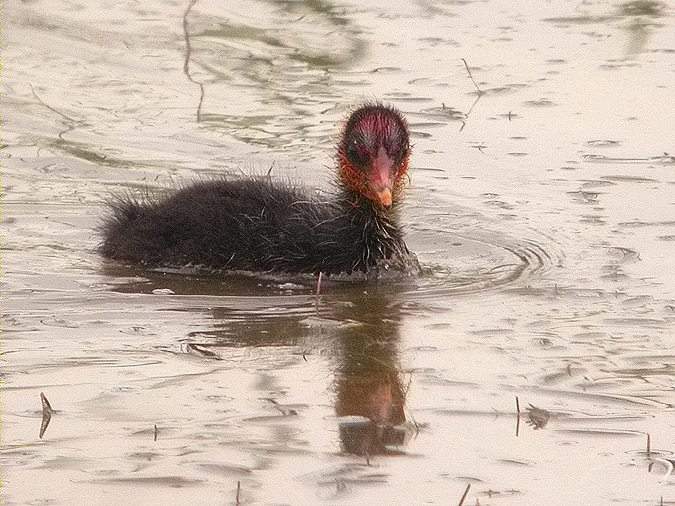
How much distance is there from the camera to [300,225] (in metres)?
8.05

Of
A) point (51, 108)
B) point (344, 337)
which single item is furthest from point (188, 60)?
point (344, 337)

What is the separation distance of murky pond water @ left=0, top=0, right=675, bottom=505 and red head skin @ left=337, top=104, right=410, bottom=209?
501mm

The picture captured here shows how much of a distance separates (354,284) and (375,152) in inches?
25.5

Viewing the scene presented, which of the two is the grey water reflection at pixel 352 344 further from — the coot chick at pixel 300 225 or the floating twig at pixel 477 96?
the floating twig at pixel 477 96

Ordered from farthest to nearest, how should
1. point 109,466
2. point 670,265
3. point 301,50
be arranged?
point 301,50
point 670,265
point 109,466

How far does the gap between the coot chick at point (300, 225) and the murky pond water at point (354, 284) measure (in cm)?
17

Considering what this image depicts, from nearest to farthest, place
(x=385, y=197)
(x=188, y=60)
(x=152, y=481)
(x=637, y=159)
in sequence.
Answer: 1. (x=152, y=481)
2. (x=385, y=197)
3. (x=637, y=159)
4. (x=188, y=60)

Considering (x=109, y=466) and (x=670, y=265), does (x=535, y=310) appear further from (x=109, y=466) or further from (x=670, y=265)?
(x=109, y=466)

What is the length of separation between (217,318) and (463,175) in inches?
115

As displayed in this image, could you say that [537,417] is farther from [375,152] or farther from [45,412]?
[375,152]

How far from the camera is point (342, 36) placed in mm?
12977

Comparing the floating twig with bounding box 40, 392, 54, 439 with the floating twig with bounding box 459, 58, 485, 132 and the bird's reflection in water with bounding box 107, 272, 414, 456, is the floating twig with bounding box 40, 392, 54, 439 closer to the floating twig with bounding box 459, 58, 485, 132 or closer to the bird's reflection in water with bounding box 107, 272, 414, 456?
the bird's reflection in water with bounding box 107, 272, 414, 456

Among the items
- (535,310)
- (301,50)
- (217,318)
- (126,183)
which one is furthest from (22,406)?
(301,50)

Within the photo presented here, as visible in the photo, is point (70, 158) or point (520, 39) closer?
point (70, 158)
